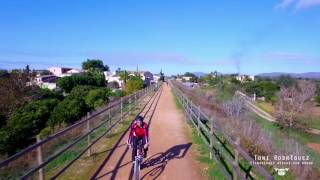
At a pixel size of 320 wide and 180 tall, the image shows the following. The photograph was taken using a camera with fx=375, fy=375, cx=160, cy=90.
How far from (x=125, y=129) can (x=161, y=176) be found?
7266 mm

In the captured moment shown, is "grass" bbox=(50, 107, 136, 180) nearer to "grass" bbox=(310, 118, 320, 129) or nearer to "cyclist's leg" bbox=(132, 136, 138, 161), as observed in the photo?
"cyclist's leg" bbox=(132, 136, 138, 161)

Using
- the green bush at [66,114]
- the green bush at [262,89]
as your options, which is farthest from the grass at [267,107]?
the green bush at [66,114]

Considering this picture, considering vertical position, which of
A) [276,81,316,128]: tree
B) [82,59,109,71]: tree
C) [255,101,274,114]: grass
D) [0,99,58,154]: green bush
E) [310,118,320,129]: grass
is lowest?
[310,118,320,129]: grass

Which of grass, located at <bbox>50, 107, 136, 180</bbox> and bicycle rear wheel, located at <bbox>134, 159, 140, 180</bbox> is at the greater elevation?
bicycle rear wheel, located at <bbox>134, 159, 140, 180</bbox>

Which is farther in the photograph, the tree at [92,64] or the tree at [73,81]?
the tree at [92,64]

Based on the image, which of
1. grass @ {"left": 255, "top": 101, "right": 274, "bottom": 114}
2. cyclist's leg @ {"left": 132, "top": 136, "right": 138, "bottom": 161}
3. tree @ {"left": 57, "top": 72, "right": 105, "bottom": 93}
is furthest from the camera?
tree @ {"left": 57, "top": 72, "right": 105, "bottom": 93}

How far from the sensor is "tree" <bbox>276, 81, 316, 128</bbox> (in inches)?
2114

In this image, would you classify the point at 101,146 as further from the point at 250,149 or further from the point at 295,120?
the point at 295,120

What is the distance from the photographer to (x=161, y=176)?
8461mm

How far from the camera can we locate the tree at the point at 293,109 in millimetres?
53688

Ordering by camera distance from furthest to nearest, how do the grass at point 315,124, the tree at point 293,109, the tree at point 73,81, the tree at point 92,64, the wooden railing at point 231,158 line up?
the tree at point 92,64, the tree at point 73,81, the grass at point 315,124, the tree at point 293,109, the wooden railing at point 231,158

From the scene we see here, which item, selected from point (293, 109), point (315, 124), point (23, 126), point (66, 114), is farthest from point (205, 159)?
point (315, 124)

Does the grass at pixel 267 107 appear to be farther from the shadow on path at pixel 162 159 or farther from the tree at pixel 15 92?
the shadow on path at pixel 162 159

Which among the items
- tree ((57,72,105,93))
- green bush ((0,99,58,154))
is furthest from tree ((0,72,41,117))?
tree ((57,72,105,93))
